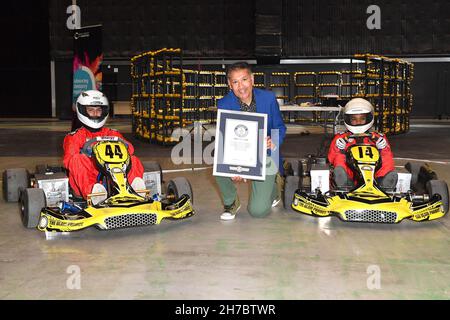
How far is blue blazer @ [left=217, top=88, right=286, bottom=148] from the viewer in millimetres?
5547

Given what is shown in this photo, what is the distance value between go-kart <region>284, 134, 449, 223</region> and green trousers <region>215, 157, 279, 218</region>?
0.24 metres

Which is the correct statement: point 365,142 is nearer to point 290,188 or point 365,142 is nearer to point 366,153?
point 366,153

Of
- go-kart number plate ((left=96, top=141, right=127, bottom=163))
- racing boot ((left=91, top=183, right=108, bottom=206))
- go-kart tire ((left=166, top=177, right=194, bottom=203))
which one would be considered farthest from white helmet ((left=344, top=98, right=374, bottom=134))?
racing boot ((left=91, top=183, right=108, bottom=206))

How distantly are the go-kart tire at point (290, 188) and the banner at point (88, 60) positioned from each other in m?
7.72

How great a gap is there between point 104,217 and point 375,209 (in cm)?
214

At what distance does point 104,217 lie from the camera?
473 centimetres

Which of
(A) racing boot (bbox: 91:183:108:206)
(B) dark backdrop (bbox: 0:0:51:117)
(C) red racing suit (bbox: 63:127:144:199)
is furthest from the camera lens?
(B) dark backdrop (bbox: 0:0:51:117)

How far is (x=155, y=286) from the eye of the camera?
360cm

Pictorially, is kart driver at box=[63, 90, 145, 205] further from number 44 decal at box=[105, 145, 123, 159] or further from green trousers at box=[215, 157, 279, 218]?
green trousers at box=[215, 157, 279, 218]

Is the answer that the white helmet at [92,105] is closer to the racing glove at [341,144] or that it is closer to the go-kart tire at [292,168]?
the go-kart tire at [292,168]

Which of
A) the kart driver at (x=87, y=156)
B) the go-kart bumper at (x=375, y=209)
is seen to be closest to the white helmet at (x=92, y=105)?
the kart driver at (x=87, y=156)

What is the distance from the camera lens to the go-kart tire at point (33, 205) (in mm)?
5059
